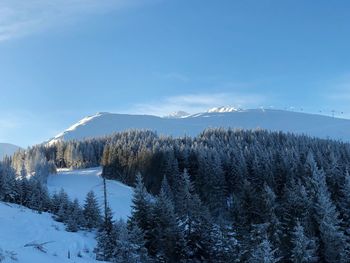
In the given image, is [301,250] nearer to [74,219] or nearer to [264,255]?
[264,255]

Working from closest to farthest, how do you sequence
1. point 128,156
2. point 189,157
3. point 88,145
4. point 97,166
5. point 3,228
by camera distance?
point 3,228
point 189,157
point 128,156
point 97,166
point 88,145

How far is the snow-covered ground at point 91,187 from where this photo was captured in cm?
9860

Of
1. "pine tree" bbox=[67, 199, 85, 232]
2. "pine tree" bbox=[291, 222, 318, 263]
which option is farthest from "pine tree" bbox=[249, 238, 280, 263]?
"pine tree" bbox=[67, 199, 85, 232]

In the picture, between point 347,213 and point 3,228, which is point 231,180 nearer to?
point 347,213

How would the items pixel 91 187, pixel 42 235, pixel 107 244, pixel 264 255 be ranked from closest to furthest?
pixel 264 255, pixel 42 235, pixel 107 244, pixel 91 187

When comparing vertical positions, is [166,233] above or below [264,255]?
above

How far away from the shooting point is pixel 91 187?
123938mm

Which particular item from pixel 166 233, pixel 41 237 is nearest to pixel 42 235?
pixel 41 237

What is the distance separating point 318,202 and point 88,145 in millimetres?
147715

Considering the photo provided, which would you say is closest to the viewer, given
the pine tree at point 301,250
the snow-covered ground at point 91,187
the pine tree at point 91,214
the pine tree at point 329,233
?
the pine tree at point 301,250

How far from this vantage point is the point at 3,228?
Answer: 128 ft

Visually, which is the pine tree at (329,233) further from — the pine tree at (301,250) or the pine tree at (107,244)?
the pine tree at (107,244)

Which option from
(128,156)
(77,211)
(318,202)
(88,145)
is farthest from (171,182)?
(88,145)

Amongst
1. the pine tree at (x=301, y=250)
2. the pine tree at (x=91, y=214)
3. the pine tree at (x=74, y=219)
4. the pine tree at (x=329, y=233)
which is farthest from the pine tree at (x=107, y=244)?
the pine tree at (x=329, y=233)
